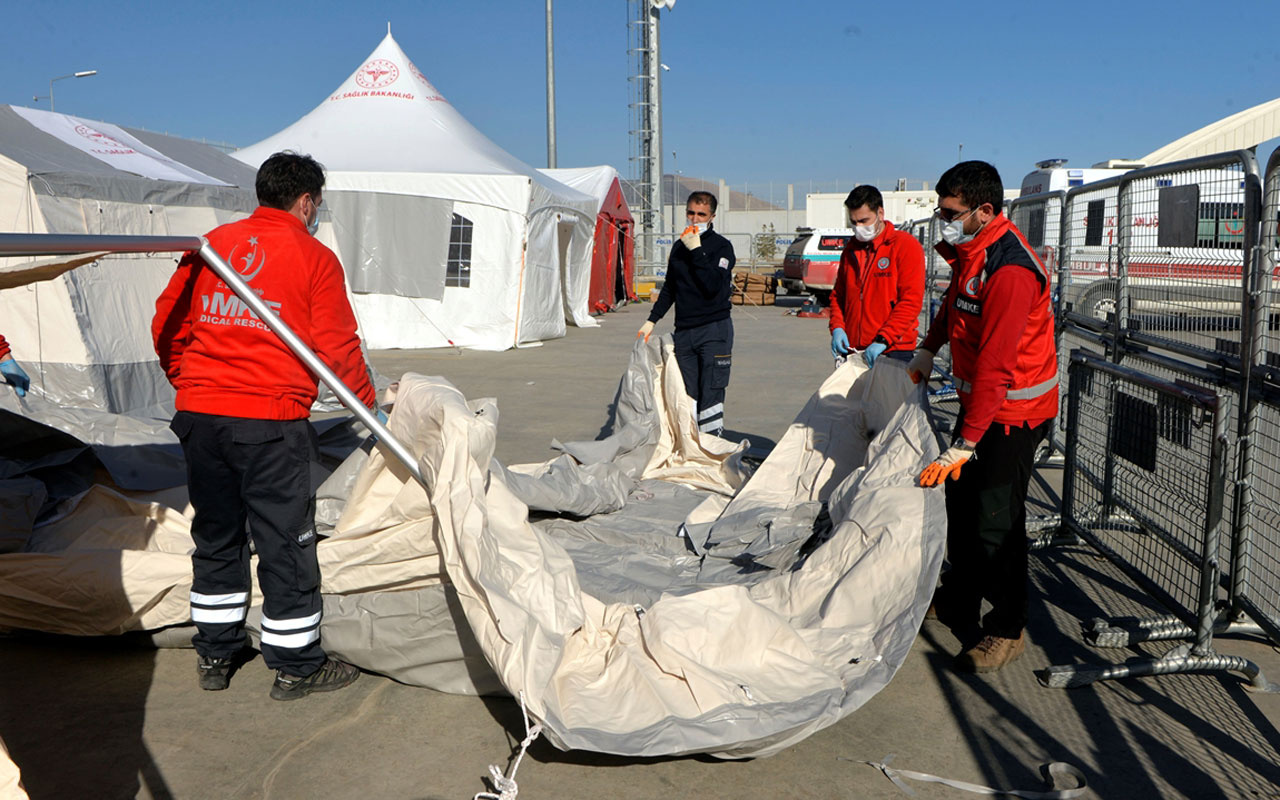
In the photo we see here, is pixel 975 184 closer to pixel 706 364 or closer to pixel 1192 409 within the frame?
pixel 1192 409

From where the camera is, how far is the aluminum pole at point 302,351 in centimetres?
303

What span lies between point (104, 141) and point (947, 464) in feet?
32.0

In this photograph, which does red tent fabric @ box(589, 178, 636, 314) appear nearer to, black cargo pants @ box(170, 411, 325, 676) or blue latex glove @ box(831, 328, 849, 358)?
blue latex glove @ box(831, 328, 849, 358)

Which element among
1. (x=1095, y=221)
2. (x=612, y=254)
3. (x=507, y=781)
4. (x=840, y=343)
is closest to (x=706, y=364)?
(x=840, y=343)

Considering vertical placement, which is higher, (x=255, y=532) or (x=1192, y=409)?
(x=1192, y=409)

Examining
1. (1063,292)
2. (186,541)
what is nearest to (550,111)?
(1063,292)

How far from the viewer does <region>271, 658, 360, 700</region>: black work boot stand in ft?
11.2

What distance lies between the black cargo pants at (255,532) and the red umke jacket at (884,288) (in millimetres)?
3309

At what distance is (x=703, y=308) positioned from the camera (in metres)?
6.20

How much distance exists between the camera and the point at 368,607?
350 centimetres

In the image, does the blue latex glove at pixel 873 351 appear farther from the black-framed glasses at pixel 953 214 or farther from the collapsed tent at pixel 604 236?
the collapsed tent at pixel 604 236

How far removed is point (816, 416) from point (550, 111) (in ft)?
68.6

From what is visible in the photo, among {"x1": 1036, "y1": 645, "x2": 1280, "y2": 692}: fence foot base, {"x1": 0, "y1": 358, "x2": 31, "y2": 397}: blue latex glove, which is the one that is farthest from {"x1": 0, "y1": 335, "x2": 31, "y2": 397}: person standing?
{"x1": 1036, "y1": 645, "x2": 1280, "y2": 692}: fence foot base

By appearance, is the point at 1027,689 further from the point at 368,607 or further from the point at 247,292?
the point at 247,292
